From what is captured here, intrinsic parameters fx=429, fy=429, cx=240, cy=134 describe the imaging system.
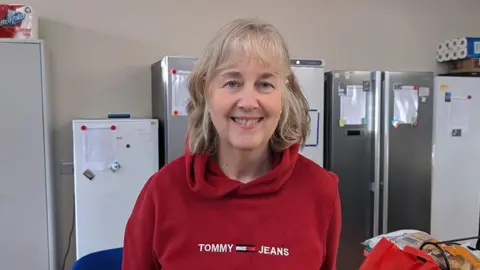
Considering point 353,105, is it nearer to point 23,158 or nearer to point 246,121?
point 23,158

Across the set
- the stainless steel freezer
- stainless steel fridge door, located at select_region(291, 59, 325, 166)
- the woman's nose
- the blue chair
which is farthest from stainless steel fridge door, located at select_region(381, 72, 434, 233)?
the woman's nose

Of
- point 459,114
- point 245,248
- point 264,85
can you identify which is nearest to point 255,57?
point 264,85

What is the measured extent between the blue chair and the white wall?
70.3 inches

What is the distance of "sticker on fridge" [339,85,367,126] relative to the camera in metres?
3.32

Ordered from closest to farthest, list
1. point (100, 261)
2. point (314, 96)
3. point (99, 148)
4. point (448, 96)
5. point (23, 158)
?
point (100, 261) < point (23, 158) < point (99, 148) < point (314, 96) < point (448, 96)

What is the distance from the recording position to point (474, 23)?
4277mm

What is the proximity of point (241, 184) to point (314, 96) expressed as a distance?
238cm

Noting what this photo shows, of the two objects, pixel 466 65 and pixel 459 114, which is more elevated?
pixel 466 65

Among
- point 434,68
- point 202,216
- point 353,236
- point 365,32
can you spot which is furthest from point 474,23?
point 202,216

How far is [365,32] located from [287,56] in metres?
3.30

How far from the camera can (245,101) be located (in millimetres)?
866

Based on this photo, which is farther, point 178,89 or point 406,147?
point 406,147

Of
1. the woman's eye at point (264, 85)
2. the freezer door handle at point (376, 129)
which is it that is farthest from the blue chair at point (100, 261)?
the freezer door handle at point (376, 129)

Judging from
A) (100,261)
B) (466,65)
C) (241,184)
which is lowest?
(100,261)
